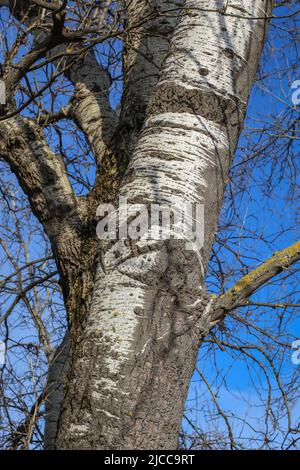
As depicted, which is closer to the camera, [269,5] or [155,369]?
[155,369]

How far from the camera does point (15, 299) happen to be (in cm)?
399

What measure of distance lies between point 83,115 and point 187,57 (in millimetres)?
1578

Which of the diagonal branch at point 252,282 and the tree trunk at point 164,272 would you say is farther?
the diagonal branch at point 252,282

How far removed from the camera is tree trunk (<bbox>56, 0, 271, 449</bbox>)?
5.16 feet

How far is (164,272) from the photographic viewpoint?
1744mm

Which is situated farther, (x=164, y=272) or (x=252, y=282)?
(x=252, y=282)

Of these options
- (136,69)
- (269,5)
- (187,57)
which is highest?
(136,69)

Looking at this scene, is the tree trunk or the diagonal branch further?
the diagonal branch

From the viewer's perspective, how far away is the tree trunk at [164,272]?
157 centimetres
